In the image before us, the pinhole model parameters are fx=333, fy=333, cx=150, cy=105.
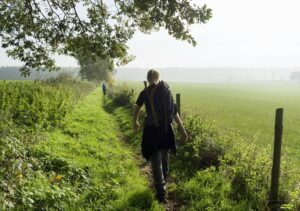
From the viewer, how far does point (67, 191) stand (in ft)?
19.8

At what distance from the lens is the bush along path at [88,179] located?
579cm

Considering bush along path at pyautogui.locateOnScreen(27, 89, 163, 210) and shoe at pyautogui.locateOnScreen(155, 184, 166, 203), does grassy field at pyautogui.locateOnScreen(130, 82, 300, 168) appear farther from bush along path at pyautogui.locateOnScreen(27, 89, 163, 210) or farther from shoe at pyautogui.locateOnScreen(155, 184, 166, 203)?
bush along path at pyautogui.locateOnScreen(27, 89, 163, 210)

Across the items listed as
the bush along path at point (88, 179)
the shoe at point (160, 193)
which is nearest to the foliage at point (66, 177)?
the bush along path at point (88, 179)

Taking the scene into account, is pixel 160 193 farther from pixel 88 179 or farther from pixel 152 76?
pixel 152 76

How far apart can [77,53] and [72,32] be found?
919 millimetres

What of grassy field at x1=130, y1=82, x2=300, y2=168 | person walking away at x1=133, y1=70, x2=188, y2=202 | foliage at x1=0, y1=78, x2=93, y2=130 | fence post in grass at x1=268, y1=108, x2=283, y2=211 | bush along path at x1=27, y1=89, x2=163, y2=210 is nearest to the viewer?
bush along path at x1=27, y1=89, x2=163, y2=210

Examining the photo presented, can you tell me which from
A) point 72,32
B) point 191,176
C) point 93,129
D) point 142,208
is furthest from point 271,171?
point 93,129

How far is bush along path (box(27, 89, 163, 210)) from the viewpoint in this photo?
5793 millimetres

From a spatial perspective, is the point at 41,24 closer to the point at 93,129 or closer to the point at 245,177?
the point at 93,129

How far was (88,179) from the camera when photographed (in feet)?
23.6

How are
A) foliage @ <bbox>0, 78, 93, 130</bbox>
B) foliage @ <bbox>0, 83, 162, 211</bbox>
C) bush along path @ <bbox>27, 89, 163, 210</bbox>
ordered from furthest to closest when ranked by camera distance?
foliage @ <bbox>0, 78, 93, 130</bbox>
bush along path @ <bbox>27, 89, 163, 210</bbox>
foliage @ <bbox>0, 83, 162, 211</bbox>

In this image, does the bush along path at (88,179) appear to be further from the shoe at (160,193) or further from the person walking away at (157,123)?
the person walking away at (157,123)

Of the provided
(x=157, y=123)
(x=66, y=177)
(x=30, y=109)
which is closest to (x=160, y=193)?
(x=157, y=123)

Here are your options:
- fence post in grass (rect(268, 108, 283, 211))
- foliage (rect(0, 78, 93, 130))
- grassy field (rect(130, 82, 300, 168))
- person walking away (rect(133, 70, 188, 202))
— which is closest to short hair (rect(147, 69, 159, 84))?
person walking away (rect(133, 70, 188, 202))
